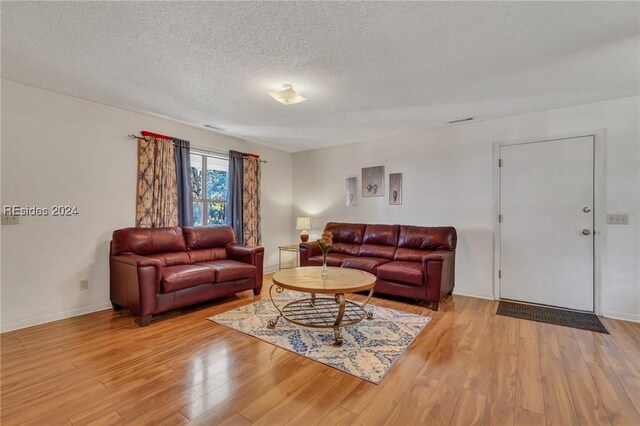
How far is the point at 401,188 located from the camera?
451 cm

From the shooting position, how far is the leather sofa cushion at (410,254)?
380 centimetres

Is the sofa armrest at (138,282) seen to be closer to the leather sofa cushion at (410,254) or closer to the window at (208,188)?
the window at (208,188)

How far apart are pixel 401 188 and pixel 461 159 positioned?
3.07ft

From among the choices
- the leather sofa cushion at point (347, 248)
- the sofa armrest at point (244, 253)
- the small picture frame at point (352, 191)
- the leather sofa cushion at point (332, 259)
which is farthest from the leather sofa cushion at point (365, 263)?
the small picture frame at point (352, 191)

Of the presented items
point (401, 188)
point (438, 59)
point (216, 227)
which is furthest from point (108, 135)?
Result: point (401, 188)

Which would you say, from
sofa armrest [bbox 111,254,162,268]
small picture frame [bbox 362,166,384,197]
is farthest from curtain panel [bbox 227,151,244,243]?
small picture frame [bbox 362,166,384,197]

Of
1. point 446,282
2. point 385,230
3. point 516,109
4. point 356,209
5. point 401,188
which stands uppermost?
point 516,109

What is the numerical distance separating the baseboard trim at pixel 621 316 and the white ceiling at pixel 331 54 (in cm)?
231

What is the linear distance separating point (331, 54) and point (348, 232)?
2.92m

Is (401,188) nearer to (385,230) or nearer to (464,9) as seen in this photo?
(385,230)

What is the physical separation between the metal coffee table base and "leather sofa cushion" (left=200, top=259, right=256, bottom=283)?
0.70m

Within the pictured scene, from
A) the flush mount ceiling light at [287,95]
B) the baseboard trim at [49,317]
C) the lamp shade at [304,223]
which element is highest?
the flush mount ceiling light at [287,95]

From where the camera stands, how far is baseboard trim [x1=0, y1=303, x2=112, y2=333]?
2709 mm

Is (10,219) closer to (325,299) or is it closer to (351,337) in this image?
(325,299)
